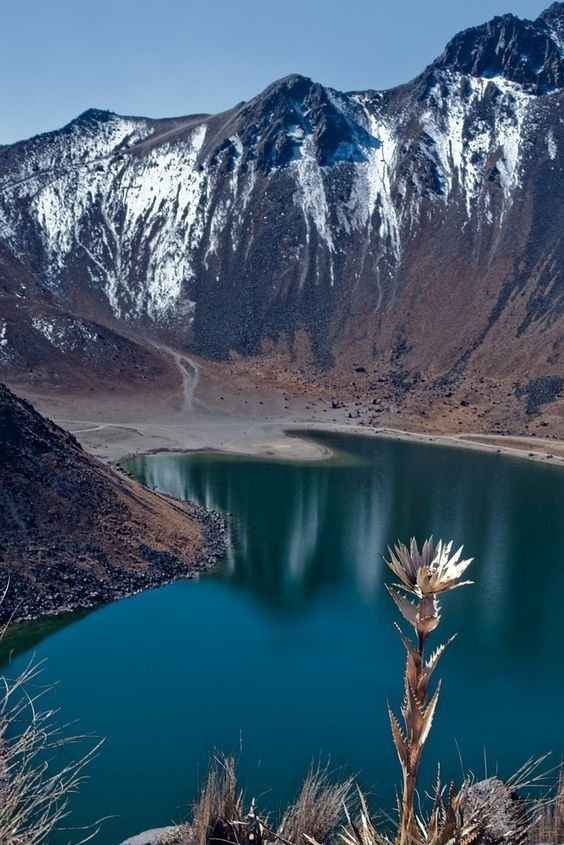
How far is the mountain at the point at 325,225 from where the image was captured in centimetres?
8862

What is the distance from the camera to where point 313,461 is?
5919 cm

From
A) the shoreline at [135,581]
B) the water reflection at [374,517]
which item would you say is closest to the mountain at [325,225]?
the water reflection at [374,517]

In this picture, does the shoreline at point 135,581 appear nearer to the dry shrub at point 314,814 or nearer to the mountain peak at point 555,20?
the dry shrub at point 314,814

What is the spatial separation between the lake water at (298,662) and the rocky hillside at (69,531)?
1224 mm

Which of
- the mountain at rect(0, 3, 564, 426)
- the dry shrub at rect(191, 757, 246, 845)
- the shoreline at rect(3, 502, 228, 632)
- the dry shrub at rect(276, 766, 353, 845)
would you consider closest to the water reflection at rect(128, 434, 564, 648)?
the shoreline at rect(3, 502, 228, 632)

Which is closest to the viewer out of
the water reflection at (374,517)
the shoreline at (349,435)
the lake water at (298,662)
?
the lake water at (298,662)

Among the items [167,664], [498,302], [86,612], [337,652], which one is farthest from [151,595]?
[498,302]

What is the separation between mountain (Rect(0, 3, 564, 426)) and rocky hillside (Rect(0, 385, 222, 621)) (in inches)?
1889

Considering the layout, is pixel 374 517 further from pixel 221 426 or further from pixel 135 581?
pixel 221 426

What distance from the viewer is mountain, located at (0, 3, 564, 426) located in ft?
291

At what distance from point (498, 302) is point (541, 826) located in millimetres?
84414

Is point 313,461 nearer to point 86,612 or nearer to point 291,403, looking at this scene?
point 291,403

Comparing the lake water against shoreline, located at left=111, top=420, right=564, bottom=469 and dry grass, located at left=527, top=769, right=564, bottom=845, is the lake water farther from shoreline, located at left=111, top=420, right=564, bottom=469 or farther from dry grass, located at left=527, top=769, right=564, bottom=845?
shoreline, located at left=111, top=420, right=564, bottom=469

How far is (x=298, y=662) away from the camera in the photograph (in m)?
26.0
